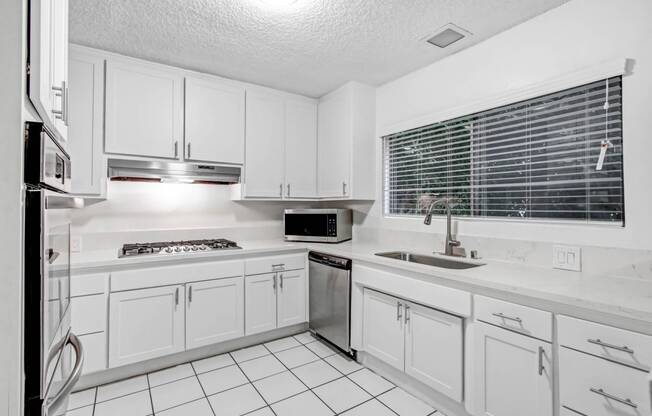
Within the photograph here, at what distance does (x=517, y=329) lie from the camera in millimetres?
1517

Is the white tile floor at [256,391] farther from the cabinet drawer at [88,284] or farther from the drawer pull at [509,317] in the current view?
the drawer pull at [509,317]

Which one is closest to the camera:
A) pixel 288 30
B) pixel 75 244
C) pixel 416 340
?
pixel 416 340

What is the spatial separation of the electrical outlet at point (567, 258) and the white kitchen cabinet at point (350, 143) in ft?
5.20

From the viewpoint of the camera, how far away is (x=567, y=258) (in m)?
1.83

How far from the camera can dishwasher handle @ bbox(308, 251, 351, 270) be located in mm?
2543

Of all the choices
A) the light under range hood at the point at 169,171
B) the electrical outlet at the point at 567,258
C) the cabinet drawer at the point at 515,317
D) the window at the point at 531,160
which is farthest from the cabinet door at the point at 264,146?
the electrical outlet at the point at 567,258

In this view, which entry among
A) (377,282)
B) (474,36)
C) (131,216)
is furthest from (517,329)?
(131,216)

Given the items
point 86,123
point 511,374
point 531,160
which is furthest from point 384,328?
point 86,123

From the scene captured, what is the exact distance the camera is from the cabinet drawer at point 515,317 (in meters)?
1.42

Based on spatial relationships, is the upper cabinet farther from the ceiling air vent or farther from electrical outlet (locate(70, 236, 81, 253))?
the ceiling air vent

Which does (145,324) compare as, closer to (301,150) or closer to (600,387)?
(301,150)

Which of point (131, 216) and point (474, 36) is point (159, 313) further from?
point (474, 36)

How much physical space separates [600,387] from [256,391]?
1811 mm

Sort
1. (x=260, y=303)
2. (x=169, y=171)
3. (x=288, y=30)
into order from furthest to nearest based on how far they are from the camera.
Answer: (x=260, y=303) → (x=169, y=171) → (x=288, y=30)
